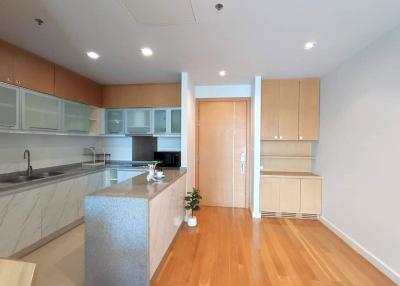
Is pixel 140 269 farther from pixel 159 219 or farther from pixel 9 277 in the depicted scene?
pixel 9 277

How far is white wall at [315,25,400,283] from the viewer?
6.89 ft

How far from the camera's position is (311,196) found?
12.0 ft

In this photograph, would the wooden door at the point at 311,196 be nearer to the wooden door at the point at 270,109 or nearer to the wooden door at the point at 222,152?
the wooden door at the point at 270,109

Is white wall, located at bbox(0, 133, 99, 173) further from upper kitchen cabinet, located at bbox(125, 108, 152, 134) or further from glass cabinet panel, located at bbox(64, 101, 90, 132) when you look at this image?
upper kitchen cabinet, located at bbox(125, 108, 152, 134)

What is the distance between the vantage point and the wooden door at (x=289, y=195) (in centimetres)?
368

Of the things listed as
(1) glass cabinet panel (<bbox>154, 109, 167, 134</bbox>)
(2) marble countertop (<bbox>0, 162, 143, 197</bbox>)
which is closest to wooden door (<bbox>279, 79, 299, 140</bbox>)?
(1) glass cabinet panel (<bbox>154, 109, 167, 134</bbox>)

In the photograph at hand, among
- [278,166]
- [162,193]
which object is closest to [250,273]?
[162,193]

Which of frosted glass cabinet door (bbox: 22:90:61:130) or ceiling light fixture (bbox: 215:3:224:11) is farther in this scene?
frosted glass cabinet door (bbox: 22:90:61:130)

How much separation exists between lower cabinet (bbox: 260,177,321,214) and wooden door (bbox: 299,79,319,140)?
83 cm

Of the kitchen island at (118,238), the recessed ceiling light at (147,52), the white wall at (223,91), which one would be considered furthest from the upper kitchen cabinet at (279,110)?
the kitchen island at (118,238)

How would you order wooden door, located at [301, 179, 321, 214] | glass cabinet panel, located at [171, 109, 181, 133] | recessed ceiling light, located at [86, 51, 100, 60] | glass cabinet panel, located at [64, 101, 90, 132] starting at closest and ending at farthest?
recessed ceiling light, located at [86, 51, 100, 60] → glass cabinet panel, located at [64, 101, 90, 132] → wooden door, located at [301, 179, 321, 214] → glass cabinet panel, located at [171, 109, 181, 133]

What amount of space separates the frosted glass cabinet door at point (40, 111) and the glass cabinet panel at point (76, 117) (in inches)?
6.9

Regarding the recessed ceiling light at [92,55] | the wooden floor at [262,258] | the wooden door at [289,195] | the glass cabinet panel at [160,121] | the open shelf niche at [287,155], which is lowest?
the wooden floor at [262,258]

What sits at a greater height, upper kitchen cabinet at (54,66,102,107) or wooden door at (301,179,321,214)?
upper kitchen cabinet at (54,66,102,107)
